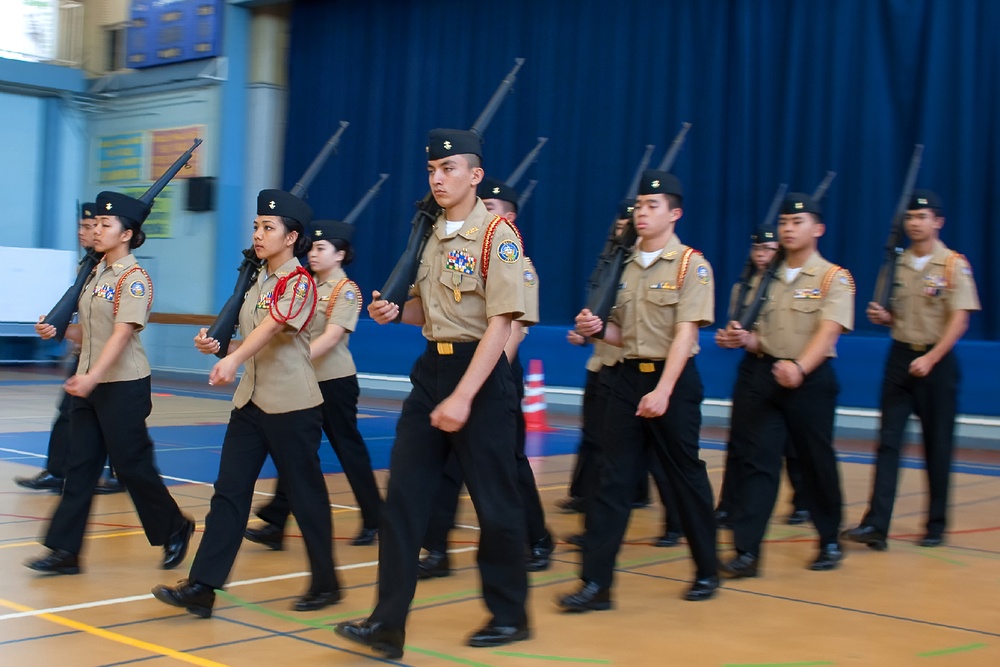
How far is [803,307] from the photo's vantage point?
542cm

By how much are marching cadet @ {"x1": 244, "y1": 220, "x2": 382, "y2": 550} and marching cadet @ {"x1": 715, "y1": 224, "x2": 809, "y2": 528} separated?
5.61ft

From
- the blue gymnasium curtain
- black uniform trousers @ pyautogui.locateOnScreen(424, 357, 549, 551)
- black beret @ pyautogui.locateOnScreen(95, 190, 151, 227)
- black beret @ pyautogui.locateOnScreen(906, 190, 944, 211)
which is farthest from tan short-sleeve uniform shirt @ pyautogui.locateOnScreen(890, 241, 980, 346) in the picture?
the blue gymnasium curtain

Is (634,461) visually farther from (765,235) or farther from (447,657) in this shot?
(765,235)

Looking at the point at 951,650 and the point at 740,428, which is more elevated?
the point at 740,428

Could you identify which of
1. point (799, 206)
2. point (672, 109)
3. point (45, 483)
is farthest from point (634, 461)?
point (672, 109)

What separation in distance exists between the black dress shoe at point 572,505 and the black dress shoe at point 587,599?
90.0 inches

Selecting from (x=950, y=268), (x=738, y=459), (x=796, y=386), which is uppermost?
(x=950, y=268)

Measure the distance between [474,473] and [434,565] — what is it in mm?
1298

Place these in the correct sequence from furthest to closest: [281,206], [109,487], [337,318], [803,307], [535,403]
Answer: [535,403]
[109,487]
[337,318]
[803,307]
[281,206]

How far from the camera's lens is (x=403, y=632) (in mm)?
3723

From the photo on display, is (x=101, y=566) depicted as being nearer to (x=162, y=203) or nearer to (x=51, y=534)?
(x=51, y=534)

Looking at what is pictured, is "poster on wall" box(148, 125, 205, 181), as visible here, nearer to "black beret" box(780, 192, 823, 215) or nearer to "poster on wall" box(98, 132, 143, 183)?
"poster on wall" box(98, 132, 143, 183)

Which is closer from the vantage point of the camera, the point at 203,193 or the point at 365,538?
the point at 365,538

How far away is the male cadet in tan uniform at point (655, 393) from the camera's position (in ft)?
14.6
